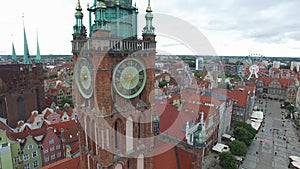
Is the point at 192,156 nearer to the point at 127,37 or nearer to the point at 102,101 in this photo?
the point at 102,101

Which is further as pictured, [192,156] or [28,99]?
[28,99]

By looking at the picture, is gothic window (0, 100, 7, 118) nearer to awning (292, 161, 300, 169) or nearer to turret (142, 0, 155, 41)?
turret (142, 0, 155, 41)

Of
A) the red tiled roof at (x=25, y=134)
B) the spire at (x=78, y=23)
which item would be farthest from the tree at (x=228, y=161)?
the red tiled roof at (x=25, y=134)

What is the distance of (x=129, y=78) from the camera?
11875mm

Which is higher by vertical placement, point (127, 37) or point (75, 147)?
point (127, 37)

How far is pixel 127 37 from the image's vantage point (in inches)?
468

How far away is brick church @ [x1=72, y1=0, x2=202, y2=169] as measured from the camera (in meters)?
10.5

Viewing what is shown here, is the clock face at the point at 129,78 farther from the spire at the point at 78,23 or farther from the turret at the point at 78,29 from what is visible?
the spire at the point at 78,23

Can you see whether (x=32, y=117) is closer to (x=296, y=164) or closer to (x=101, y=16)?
(x=101, y=16)

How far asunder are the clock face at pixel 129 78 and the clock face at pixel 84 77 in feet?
5.08

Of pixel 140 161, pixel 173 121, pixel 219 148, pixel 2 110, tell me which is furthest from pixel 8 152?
pixel 219 148

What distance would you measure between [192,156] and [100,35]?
47.8 ft

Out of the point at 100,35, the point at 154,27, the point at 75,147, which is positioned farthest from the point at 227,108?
the point at 100,35

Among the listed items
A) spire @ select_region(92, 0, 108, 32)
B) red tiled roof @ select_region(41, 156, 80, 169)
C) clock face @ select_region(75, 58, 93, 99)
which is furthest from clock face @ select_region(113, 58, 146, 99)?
red tiled roof @ select_region(41, 156, 80, 169)
